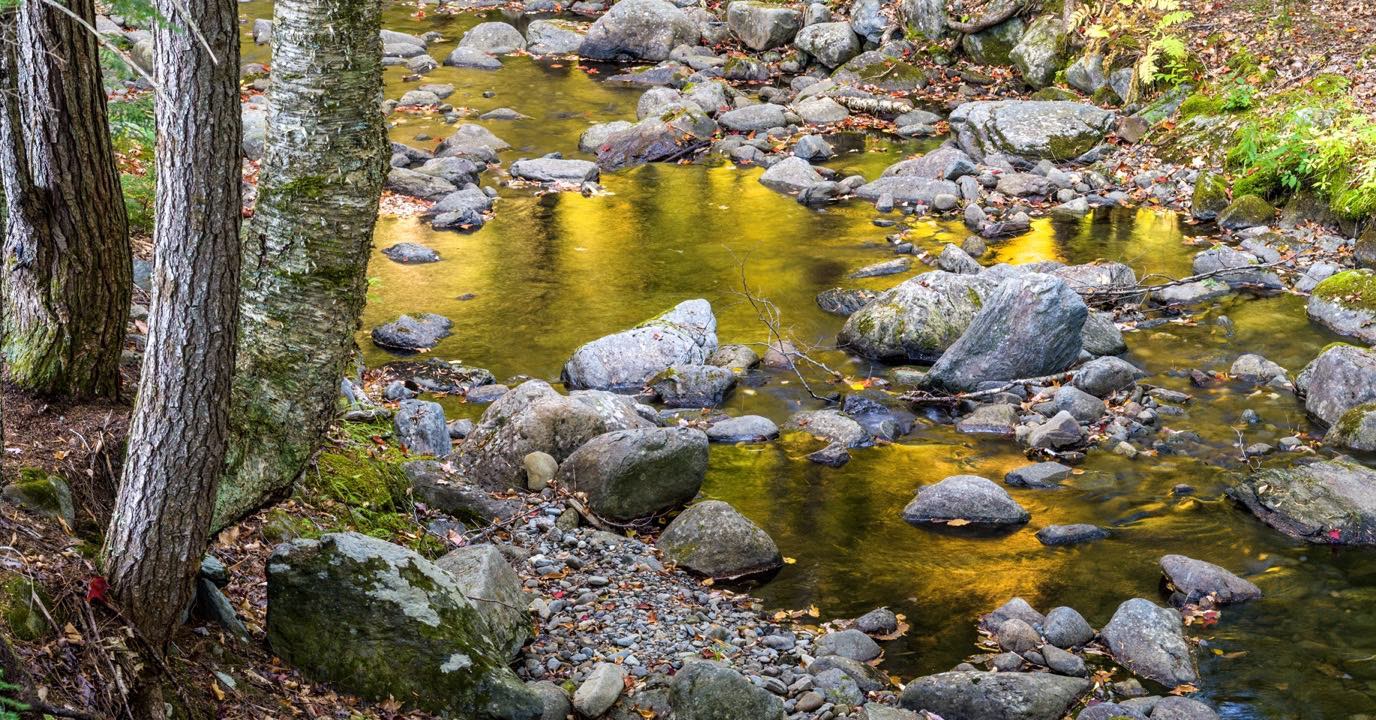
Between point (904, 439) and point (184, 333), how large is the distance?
6.69 meters

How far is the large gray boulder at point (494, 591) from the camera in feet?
18.4

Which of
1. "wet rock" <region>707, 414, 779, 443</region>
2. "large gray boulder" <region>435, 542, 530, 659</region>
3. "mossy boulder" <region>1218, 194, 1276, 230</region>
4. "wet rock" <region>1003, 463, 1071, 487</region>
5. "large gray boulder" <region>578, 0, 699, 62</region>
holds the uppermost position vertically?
"large gray boulder" <region>578, 0, 699, 62</region>

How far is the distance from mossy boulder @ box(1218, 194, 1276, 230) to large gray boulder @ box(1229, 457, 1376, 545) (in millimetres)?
5921

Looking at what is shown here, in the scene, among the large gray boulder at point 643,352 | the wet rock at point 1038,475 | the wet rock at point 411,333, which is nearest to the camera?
the wet rock at point 1038,475

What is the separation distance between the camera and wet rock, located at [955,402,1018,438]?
9.54 meters

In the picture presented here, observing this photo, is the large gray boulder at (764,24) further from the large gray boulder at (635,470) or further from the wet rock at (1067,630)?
the wet rock at (1067,630)

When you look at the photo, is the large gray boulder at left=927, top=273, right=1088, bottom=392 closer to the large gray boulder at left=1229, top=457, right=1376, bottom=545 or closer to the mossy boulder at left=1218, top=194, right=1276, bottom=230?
the large gray boulder at left=1229, top=457, right=1376, bottom=545

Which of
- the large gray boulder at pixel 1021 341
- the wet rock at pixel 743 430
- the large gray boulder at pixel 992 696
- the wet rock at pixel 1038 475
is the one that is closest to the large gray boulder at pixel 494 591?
the large gray boulder at pixel 992 696

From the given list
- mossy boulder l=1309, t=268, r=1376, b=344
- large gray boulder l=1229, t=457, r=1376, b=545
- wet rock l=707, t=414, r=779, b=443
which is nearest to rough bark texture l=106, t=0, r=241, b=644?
wet rock l=707, t=414, r=779, b=443

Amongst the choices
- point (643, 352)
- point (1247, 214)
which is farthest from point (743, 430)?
point (1247, 214)

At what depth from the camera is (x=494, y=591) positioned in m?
5.73

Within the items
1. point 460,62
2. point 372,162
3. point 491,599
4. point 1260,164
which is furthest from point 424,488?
point 460,62

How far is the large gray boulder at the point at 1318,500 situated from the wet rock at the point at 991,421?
182 cm

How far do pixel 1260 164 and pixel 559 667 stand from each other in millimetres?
11405
